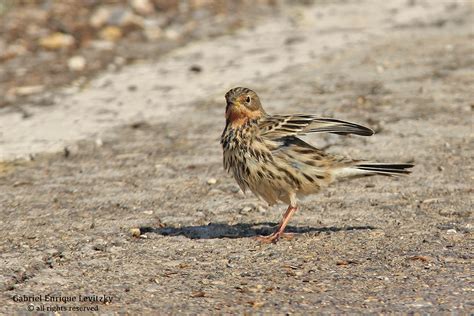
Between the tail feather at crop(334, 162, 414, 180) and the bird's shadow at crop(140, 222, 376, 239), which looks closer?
the tail feather at crop(334, 162, 414, 180)

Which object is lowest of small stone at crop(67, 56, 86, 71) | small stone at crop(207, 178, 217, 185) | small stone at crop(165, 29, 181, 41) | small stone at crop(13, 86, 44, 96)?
small stone at crop(207, 178, 217, 185)

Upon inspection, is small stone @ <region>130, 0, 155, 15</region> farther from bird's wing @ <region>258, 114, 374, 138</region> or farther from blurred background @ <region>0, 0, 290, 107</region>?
bird's wing @ <region>258, 114, 374, 138</region>

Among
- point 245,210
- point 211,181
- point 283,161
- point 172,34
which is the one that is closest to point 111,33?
point 172,34

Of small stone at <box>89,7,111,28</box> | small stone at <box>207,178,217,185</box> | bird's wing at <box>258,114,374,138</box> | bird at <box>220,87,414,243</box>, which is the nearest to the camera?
bird's wing at <box>258,114,374,138</box>

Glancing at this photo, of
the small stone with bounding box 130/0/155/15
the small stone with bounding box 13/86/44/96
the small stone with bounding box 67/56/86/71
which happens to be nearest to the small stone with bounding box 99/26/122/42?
the small stone with bounding box 130/0/155/15

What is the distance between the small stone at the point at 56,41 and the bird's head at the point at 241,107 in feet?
24.4

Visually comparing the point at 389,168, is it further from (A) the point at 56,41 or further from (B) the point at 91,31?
(B) the point at 91,31

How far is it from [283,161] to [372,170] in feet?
1.97

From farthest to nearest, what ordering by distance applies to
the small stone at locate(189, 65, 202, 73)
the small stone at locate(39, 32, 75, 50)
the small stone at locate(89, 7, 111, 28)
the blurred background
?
the small stone at locate(89, 7, 111, 28) → the small stone at locate(39, 32, 75, 50) → the blurred background → the small stone at locate(189, 65, 202, 73)

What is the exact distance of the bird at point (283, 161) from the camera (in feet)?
22.6

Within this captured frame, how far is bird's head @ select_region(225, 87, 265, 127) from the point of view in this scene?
7090 mm

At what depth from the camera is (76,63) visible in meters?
13.2

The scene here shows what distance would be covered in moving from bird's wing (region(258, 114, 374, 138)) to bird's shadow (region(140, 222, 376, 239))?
0.73 meters

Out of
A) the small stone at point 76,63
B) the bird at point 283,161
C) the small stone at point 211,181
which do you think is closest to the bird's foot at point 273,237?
the bird at point 283,161
